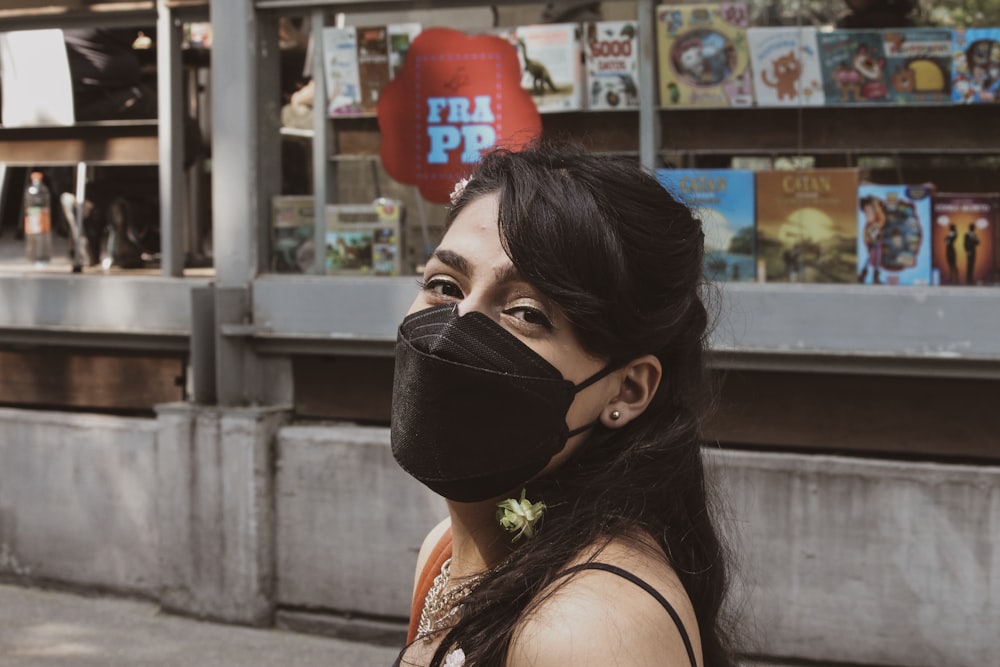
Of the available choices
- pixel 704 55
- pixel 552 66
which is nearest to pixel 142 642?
pixel 552 66

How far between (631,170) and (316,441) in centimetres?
448

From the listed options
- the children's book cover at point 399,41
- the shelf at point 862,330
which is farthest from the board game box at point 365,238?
the shelf at point 862,330

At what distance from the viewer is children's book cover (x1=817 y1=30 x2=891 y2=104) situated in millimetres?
5461

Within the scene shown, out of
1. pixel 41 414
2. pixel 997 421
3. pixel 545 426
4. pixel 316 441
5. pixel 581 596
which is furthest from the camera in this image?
pixel 41 414

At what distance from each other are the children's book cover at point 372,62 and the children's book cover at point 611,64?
3.29ft

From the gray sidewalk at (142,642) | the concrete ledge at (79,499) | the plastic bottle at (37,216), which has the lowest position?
the gray sidewalk at (142,642)

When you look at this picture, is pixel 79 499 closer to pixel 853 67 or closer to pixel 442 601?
pixel 853 67

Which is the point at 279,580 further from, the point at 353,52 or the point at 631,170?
the point at 631,170

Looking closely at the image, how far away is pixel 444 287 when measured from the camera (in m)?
1.76

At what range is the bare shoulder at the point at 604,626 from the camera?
1.42 m

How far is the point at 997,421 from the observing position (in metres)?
5.21

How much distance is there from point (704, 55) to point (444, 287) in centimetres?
422

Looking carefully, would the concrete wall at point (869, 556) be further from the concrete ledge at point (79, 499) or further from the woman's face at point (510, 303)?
the woman's face at point (510, 303)

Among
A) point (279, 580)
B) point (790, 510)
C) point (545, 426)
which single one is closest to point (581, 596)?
point (545, 426)
